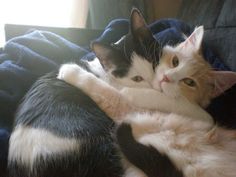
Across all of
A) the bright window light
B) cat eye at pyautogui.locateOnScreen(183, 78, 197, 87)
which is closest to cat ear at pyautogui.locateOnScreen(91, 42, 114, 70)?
cat eye at pyautogui.locateOnScreen(183, 78, 197, 87)

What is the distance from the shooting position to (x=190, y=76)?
1.18 metres

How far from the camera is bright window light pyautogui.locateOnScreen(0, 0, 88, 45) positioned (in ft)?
7.70

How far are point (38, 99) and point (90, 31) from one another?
34.5 inches

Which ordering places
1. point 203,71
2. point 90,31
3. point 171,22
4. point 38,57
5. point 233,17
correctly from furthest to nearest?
point 90,31 < point 171,22 < point 38,57 < point 233,17 < point 203,71

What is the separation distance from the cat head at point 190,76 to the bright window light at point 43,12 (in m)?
1.35

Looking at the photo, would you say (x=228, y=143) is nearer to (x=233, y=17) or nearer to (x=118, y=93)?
(x=118, y=93)

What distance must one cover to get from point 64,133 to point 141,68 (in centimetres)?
45

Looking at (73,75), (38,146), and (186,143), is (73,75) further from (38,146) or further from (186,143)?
(186,143)

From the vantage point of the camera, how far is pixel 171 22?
1709 mm

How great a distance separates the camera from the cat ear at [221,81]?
1.17 m

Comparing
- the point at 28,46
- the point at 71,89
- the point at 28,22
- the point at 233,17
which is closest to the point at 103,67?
the point at 71,89

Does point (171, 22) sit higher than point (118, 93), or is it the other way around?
point (171, 22)

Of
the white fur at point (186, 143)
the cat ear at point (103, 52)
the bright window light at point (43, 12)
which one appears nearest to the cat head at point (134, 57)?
the cat ear at point (103, 52)

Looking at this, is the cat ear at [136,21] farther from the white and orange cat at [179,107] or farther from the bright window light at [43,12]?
the bright window light at [43,12]
